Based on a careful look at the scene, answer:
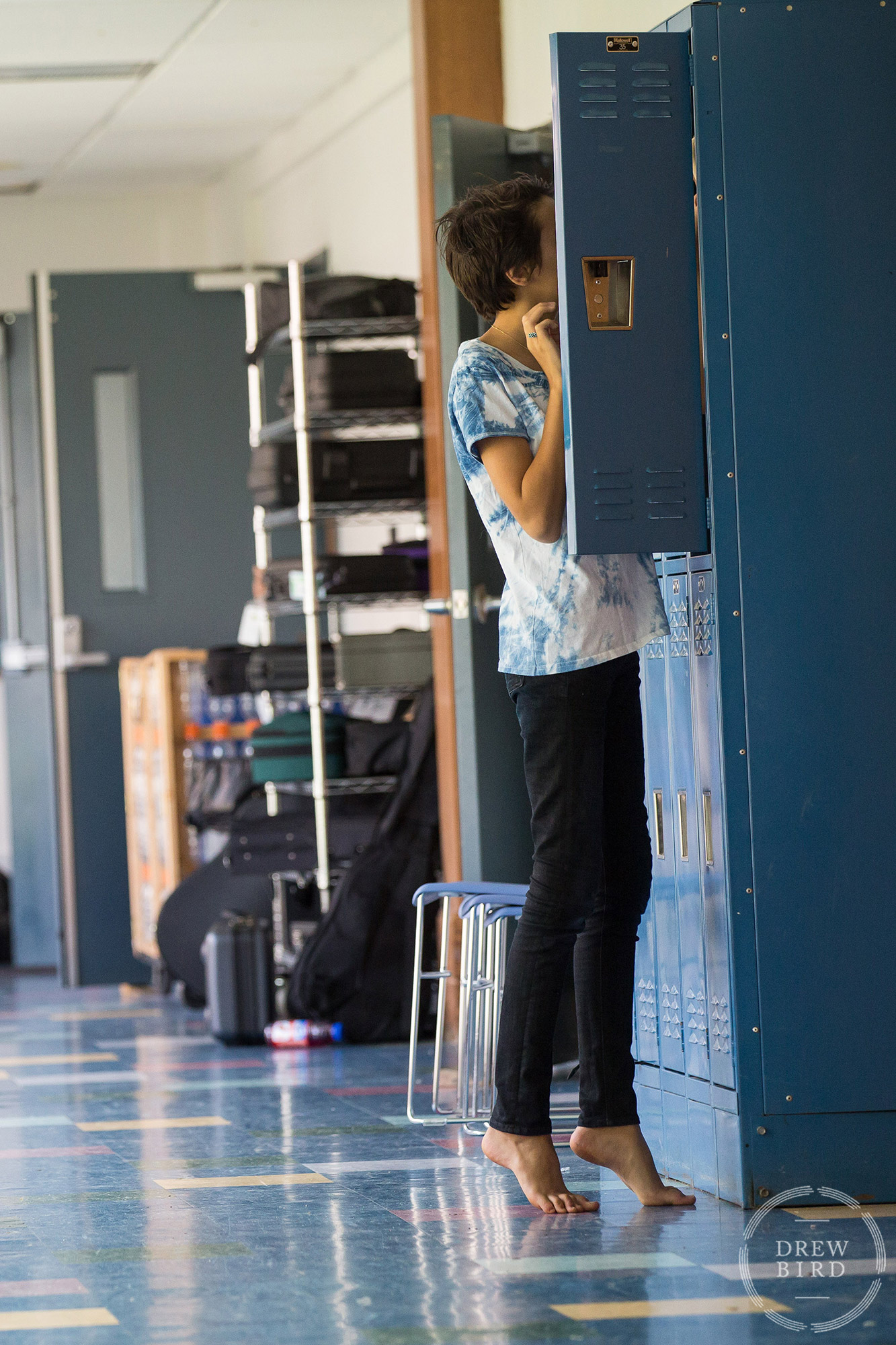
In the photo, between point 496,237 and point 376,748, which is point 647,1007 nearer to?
point 496,237

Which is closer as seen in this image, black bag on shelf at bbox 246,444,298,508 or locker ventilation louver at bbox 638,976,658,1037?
locker ventilation louver at bbox 638,976,658,1037

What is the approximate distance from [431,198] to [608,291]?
189cm

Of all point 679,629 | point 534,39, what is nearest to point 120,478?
point 534,39

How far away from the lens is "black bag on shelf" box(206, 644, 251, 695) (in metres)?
5.82

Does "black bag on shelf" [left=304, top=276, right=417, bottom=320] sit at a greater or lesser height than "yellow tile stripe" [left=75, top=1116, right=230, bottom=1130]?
greater

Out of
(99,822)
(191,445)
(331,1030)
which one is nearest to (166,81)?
(191,445)

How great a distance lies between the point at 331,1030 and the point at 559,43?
117 inches

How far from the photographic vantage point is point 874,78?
9.72 ft

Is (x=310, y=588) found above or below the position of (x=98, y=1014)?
above

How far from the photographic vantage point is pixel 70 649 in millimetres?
7125

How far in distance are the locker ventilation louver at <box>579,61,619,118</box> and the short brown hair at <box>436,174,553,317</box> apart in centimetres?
14

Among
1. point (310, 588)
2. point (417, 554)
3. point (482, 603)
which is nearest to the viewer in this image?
point (482, 603)

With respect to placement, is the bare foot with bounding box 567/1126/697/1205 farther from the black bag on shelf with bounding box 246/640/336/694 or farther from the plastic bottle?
the black bag on shelf with bounding box 246/640/336/694

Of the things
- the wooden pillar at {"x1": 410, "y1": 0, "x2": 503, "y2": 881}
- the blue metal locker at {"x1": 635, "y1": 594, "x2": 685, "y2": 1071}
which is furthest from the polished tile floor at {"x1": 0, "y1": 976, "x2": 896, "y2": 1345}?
the wooden pillar at {"x1": 410, "y1": 0, "x2": 503, "y2": 881}
